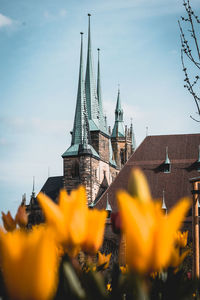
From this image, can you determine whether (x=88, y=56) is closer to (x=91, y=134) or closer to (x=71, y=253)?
(x=91, y=134)

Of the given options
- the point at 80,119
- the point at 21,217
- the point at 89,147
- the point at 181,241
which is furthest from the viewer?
the point at 80,119

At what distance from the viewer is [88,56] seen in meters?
46.2

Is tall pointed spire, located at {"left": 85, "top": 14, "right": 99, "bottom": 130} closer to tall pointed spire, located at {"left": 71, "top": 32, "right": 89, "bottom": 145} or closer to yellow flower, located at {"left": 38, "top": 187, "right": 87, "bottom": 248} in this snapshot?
tall pointed spire, located at {"left": 71, "top": 32, "right": 89, "bottom": 145}

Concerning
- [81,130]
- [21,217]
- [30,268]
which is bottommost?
[30,268]

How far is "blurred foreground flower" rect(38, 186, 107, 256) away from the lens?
1024 mm

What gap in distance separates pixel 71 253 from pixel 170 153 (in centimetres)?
2731

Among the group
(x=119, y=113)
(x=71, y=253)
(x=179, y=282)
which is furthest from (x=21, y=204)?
(x=119, y=113)

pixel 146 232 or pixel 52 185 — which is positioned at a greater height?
pixel 52 185

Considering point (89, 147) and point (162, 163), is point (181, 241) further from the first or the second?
point (89, 147)

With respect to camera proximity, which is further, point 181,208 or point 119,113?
point 119,113

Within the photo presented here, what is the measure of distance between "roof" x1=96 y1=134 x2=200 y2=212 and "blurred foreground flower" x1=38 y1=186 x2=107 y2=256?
2457 cm

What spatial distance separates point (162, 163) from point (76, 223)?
26.8 meters

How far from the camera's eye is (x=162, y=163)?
27531 mm

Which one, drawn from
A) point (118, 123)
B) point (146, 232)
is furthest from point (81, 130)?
point (146, 232)
